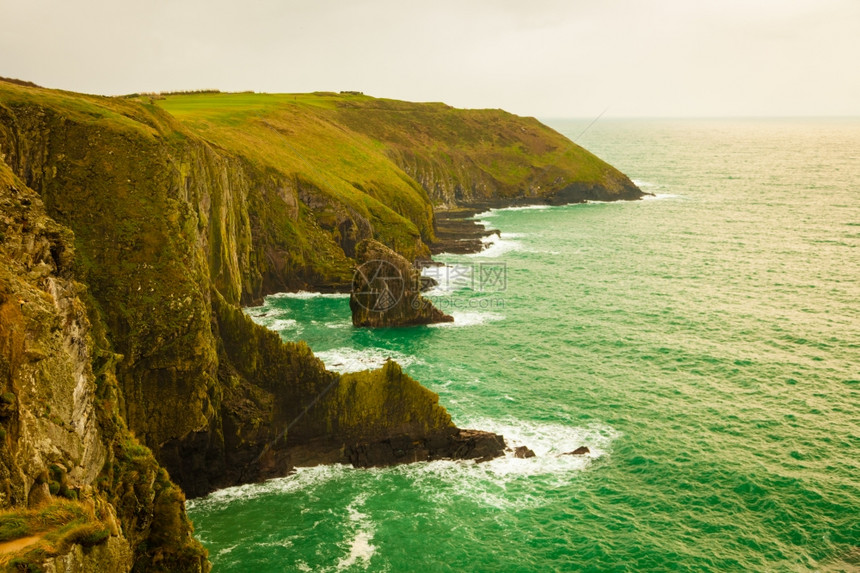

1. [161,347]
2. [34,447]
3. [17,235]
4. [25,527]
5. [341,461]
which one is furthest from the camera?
[341,461]

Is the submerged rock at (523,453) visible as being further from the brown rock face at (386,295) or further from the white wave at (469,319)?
the brown rock face at (386,295)

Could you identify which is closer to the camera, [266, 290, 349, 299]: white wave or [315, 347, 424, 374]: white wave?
[315, 347, 424, 374]: white wave

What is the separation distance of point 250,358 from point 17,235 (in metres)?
22.6

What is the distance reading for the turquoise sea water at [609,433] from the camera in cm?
3297

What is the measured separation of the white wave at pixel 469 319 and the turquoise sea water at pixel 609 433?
341 millimetres

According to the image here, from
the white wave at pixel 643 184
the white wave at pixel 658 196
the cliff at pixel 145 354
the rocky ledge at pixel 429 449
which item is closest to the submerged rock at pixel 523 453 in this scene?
the rocky ledge at pixel 429 449

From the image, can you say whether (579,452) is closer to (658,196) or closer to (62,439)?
(62,439)

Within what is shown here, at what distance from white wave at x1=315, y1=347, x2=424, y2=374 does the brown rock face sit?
7.36 meters

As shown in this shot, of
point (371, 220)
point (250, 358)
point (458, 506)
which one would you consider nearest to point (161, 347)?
point (250, 358)

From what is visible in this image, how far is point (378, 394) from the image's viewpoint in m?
43.0

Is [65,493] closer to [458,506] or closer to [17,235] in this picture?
[17,235]

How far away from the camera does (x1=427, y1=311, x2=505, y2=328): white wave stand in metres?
68.3

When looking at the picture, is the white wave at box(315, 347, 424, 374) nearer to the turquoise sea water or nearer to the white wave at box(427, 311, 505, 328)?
the turquoise sea water

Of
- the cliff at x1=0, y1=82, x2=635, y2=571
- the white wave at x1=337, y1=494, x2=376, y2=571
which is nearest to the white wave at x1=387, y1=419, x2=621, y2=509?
the cliff at x1=0, y1=82, x2=635, y2=571
